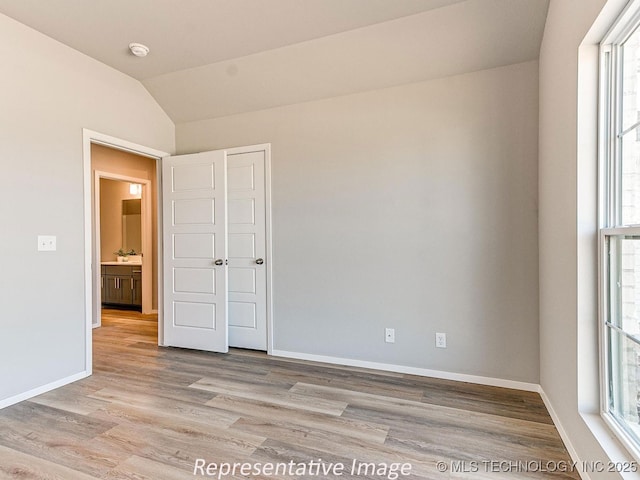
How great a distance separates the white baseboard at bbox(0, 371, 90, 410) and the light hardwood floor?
0.06 meters

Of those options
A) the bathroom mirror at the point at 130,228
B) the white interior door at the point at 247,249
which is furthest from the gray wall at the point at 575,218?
the bathroom mirror at the point at 130,228

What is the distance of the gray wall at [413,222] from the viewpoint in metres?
2.74

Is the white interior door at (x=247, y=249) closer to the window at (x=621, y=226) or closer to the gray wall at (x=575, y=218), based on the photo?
the gray wall at (x=575, y=218)

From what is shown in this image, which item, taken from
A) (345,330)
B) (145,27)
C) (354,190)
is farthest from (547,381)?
(145,27)

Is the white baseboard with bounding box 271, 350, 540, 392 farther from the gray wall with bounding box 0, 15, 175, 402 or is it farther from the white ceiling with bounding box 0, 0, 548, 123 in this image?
the white ceiling with bounding box 0, 0, 548, 123

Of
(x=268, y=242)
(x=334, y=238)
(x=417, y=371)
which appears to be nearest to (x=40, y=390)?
(x=268, y=242)

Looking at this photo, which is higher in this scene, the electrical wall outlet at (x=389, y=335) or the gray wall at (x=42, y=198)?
the gray wall at (x=42, y=198)

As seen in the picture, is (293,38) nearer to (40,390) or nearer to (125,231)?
(40,390)

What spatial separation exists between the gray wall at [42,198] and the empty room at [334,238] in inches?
0.7

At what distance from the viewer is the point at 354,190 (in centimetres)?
323

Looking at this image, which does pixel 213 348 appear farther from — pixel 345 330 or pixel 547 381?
pixel 547 381

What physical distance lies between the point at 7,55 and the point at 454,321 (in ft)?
12.8

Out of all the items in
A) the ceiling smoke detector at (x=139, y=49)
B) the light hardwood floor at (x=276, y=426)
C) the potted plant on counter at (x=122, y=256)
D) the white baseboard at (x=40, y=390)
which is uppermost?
the ceiling smoke detector at (x=139, y=49)

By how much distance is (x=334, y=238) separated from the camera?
131 inches
